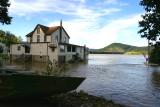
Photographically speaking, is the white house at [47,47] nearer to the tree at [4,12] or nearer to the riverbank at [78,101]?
the tree at [4,12]

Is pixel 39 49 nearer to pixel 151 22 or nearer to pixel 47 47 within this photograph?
pixel 47 47

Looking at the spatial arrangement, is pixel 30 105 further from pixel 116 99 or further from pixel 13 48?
pixel 13 48

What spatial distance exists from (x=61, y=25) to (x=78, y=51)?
7.49 metres

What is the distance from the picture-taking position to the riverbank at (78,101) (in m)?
13.1

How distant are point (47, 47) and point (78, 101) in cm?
4267

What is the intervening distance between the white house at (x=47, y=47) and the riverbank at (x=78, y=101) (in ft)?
128

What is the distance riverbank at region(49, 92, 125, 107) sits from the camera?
1314 cm

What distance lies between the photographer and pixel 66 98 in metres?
14.6

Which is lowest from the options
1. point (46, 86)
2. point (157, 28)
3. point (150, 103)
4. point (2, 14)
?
point (150, 103)

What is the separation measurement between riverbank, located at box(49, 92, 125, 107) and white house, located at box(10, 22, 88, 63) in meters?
39.0

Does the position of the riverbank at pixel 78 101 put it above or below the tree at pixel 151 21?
below

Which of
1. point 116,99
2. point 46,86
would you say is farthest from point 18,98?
point 116,99

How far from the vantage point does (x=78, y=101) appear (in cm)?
1384

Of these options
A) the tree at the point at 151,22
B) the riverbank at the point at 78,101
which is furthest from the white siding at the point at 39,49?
the tree at the point at 151,22
